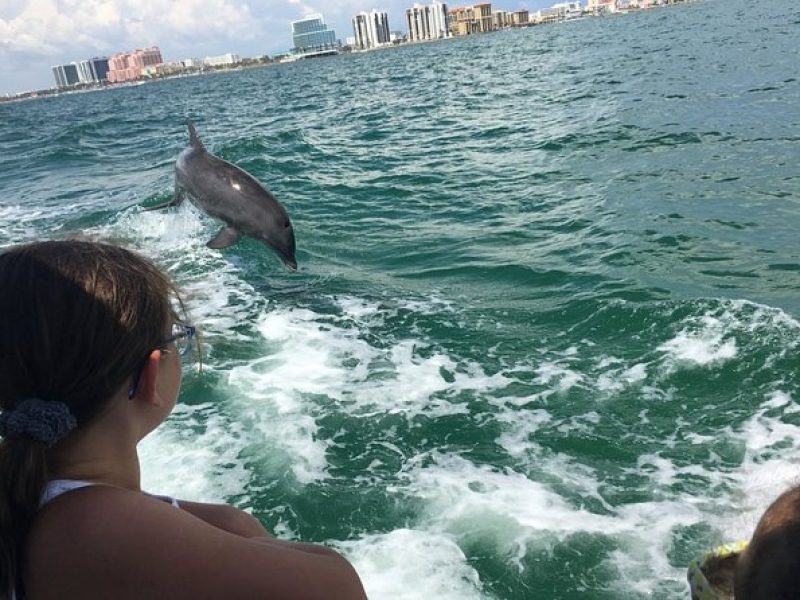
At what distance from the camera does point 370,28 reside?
15312cm

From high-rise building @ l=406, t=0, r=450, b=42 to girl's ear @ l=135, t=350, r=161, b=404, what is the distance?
156349 mm

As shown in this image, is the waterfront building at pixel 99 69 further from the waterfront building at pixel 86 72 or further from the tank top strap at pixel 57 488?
the tank top strap at pixel 57 488

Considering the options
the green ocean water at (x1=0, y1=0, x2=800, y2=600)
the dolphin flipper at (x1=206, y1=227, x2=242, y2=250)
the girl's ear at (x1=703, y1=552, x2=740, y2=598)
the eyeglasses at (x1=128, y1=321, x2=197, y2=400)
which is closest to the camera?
the eyeglasses at (x1=128, y1=321, x2=197, y2=400)

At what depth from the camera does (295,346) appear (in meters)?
6.11

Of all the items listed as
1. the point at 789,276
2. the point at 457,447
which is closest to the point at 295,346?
the point at 457,447

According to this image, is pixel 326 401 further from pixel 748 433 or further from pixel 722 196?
pixel 722 196

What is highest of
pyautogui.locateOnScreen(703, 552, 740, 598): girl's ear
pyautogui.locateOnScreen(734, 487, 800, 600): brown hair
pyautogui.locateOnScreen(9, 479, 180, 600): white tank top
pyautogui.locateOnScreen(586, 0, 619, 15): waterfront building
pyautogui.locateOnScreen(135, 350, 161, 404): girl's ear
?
pyautogui.locateOnScreen(586, 0, 619, 15): waterfront building

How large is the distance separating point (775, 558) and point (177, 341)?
1336 millimetres

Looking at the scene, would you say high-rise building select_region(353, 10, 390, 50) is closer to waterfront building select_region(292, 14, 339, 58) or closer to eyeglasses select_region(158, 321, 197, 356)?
A: waterfront building select_region(292, 14, 339, 58)

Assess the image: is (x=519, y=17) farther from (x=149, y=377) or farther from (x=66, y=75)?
(x=149, y=377)

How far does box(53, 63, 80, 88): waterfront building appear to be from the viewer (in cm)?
16950

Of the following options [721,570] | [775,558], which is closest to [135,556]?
[775,558]

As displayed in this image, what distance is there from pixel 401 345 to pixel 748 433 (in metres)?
2.73

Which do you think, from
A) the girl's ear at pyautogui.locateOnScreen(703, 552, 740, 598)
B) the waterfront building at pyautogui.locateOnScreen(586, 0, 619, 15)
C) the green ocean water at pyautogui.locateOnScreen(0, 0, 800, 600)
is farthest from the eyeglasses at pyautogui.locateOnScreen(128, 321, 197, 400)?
the waterfront building at pyautogui.locateOnScreen(586, 0, 619, 15)
